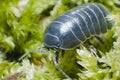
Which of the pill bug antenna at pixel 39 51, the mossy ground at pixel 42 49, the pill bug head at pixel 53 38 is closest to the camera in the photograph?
the mossy ground at pixel 42 49

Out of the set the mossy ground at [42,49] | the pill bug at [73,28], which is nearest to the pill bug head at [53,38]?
the pill bug at [73,28]

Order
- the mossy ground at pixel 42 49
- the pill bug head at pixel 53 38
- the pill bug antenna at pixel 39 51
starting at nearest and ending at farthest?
the mossy ground at pixel 42 49 → the pill bug head at pixel 53 38 → the pill bug antenna at pixel 39 51

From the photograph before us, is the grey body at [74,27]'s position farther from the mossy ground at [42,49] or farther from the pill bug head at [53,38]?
the mossy ground at [42,49]

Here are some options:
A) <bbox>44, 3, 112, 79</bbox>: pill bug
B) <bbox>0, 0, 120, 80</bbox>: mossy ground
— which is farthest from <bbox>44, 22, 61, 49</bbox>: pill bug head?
<bbox>0, 0, 120, 80</bbox>: mossy ground

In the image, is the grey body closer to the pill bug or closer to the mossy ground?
the pill bug

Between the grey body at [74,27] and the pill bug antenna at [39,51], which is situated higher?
the grey body at [74,27]

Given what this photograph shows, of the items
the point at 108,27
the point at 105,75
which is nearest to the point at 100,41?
the point at 108,27

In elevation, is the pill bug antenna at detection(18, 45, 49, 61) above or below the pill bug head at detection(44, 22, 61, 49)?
below

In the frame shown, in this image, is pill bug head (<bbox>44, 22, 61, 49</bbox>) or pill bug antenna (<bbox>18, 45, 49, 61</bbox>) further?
pill bug antenna (<bbox>18, 45, 49, 61</bbox>)

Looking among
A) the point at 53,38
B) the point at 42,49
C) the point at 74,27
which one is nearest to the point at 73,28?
the point at 74,27
